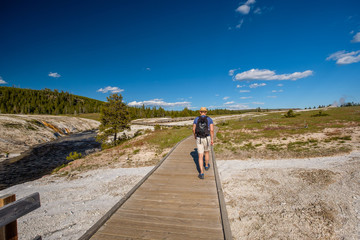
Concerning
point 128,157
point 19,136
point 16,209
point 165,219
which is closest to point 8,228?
point 16,209

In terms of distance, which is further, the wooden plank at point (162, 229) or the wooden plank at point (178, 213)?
the wooden plank at point (178, 213)

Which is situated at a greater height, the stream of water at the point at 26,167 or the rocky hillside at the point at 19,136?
the rocky hillside at the point at 19,136

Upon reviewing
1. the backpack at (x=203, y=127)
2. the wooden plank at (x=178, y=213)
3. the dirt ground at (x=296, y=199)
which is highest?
the backpack at (x=203, y=127)

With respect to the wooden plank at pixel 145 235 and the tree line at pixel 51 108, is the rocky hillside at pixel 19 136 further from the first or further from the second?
the tree line at pixel 51 108

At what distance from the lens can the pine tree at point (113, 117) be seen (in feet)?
78.8

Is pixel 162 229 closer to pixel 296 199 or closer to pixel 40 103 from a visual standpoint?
pixel 296 199

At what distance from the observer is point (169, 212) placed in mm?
5203

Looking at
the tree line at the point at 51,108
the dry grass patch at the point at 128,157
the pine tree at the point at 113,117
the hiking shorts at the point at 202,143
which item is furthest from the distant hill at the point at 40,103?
the hiking shorts at the point at 202,143

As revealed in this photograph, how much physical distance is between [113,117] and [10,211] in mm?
23235

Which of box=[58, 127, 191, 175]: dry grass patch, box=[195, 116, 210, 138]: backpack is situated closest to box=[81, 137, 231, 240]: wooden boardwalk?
box=[195, 116, 210, 138]: backpack

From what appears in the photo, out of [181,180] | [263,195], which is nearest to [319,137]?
[263,195]

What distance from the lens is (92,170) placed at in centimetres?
1472

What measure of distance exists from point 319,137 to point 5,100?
681 feet

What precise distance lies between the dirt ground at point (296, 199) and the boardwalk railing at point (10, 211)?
641 cm
